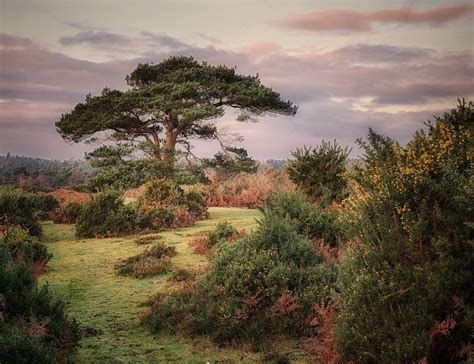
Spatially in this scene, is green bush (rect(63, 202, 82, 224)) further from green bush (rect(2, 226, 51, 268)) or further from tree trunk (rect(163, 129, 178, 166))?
tree trunk (rect(163, 129, 178, 166))

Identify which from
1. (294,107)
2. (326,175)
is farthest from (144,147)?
(326,175)

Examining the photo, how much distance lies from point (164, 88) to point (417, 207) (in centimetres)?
2635

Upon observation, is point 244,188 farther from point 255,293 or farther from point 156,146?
point 255,293

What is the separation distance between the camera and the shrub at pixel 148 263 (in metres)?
11.6

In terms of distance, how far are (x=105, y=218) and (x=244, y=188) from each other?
512 inches

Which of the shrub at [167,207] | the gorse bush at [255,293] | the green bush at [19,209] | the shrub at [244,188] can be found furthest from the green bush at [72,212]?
the gorse bush at [255,293]

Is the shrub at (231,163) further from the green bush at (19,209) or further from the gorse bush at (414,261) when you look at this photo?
the gorse bush at (414,261)

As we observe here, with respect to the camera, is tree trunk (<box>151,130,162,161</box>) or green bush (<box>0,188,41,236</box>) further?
tree trunk (<box>151,130,162,161</box>)

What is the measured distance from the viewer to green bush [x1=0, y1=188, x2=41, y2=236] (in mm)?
15906

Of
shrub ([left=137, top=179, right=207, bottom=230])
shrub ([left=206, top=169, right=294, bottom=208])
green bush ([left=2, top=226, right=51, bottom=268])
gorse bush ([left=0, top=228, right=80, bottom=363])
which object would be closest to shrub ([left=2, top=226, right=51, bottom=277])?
green bush ([left=2, top=226, right=51, bottom=268])

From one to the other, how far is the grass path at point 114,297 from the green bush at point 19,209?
810mm

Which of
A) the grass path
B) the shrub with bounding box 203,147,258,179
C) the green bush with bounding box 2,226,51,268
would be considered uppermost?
the shrub with bounding box 203,147,258,179

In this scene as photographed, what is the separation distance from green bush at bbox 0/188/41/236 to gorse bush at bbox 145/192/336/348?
9121 mm

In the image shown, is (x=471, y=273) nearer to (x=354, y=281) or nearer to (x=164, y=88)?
(x=354, y=281)
